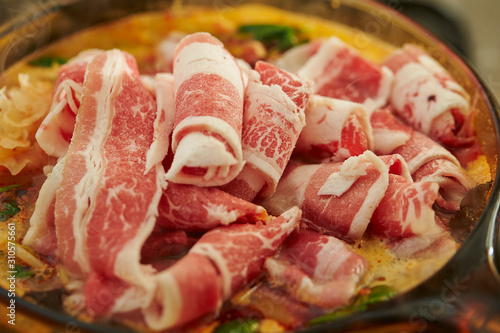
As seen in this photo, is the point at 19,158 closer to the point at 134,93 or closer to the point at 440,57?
the point at 134,93

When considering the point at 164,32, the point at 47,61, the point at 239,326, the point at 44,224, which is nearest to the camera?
the point at 239,326

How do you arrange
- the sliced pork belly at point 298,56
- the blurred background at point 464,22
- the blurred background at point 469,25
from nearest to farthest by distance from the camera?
the sliced pork belly at point 298,56 < the blurred background at point 464,22 < the blurred background at point 469,25

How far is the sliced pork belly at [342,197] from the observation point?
224 cm

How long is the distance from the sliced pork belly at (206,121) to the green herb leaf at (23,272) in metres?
0.77

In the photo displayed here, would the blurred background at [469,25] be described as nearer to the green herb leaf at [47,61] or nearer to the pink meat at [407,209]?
the pink meat at [407,209]

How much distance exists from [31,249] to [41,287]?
240 millimetres

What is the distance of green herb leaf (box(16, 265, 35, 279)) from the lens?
2107 millimetres

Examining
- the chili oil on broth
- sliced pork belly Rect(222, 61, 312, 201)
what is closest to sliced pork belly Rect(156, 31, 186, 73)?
the chili oil on broth

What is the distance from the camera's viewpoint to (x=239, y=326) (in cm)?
193

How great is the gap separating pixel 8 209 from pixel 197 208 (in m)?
1.10

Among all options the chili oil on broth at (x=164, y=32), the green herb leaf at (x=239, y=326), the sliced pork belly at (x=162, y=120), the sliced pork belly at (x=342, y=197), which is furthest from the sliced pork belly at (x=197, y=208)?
the chili oil on broth at (x=164, y=32)

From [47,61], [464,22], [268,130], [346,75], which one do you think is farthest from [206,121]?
[464,22]

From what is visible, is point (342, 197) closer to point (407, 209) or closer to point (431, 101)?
point (407, 209)

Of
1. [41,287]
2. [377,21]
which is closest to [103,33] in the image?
[377,21]
